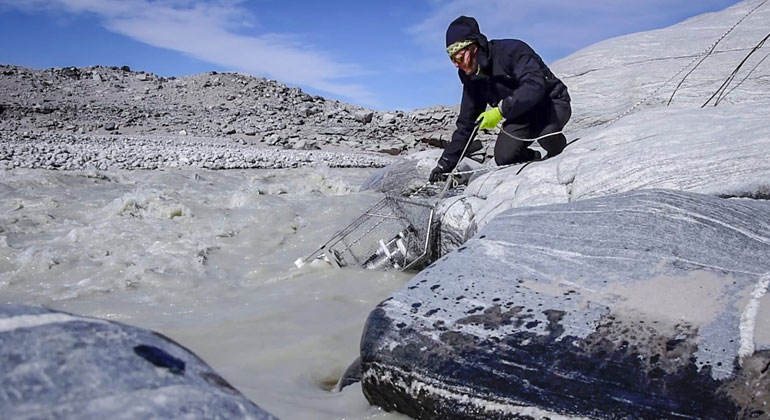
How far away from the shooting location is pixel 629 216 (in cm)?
262

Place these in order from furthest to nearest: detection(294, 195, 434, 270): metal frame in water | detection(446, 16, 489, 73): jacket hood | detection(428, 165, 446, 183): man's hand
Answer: detection(428, 165, 446, 183): man's hand
detection(446, 16, 489, 73): jacket hood
detection(294, 195, 434, 270): metal frame in water

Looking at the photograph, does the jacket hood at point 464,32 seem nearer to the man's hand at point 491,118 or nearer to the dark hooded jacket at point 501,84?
the dark hooded jacket at point 501,84

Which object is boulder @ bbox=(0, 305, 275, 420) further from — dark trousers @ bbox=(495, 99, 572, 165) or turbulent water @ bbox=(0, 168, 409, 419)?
dark trousers @ bbox=(495, 99, 572, 165)

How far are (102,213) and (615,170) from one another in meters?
4.24

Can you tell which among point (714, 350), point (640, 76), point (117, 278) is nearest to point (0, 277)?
point (117, 278)

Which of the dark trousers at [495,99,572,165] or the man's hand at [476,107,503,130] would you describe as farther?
the dark trousers at [495,99,572,165]

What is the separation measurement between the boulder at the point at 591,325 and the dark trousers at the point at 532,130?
98.7 inches

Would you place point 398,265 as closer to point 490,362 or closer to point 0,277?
point 490,362

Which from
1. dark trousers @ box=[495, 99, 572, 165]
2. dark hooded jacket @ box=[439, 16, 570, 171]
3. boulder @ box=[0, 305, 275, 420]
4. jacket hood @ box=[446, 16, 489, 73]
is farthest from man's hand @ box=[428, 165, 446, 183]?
boulder @ box=[0, 305, 275, 420]

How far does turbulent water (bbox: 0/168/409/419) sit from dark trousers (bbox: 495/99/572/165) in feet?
4.71

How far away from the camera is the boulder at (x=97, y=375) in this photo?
989 mm

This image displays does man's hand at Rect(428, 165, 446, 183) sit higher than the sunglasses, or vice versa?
the sunglasses

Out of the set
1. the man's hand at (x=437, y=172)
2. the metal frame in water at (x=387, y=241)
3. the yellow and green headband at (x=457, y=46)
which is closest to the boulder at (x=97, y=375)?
the metal frame in water at (x=387, y=241)

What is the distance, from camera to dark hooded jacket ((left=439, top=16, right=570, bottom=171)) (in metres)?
4.69
